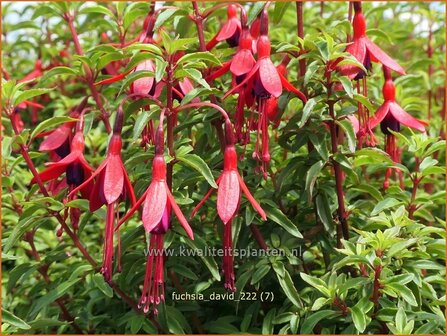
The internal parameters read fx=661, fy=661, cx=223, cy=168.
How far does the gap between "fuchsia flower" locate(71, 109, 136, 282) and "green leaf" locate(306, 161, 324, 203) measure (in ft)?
1.28

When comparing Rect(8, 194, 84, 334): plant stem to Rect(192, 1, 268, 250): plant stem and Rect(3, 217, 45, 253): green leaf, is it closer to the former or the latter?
Rect(3, 217, 45, 253): green leaf

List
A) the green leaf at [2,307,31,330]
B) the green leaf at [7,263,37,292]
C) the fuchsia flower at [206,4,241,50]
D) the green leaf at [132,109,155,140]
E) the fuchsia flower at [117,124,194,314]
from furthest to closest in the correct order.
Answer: the green leaf at [7,263,37,292] < the fuchsia flower at [206,4,241,50] < the green leaf at [2,307,31,330] < the green leaf at [132,109,155,140] < the fuchsia flower at [117,124,194,314]

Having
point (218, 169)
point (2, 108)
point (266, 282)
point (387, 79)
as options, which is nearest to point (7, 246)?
Answer: point (2, 108)

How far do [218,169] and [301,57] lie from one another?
313 millimetres

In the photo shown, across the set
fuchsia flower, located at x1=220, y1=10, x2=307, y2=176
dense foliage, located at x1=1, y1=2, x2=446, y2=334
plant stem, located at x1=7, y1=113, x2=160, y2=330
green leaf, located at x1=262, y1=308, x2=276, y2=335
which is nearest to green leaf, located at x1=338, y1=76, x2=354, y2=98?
dense foliage, located at x1=1, y1=2, x2=446, y2=334

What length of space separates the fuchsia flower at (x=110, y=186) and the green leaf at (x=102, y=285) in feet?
0.66

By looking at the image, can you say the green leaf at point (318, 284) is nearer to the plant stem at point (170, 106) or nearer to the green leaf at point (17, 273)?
the plant stem at point (170, 106)

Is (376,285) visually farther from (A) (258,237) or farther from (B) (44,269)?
(B) (44,269)

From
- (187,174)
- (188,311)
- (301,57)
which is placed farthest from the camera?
(188,311)

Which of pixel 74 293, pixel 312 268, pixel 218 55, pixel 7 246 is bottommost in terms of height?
pixel 74 293

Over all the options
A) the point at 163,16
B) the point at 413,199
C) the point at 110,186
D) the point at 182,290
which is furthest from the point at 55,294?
the point at 413,199

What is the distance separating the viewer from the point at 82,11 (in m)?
1.68

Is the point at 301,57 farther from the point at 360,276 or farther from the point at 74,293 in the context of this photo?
the point at 74,293

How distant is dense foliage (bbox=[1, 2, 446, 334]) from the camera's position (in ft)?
4.10
